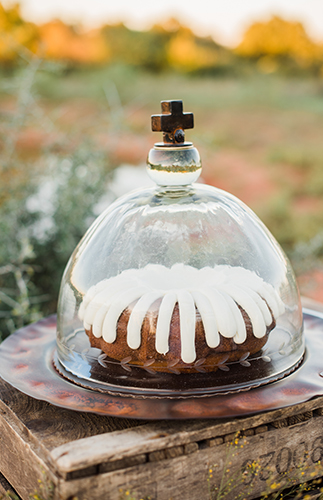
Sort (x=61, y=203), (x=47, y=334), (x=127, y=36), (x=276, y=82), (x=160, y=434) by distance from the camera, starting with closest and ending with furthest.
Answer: (x=160, y=434)
(x=47, y=334)
(x=61, y=203)
(x=127, y=36)
(x=276, y=82)

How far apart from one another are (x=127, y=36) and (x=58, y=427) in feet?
33.5

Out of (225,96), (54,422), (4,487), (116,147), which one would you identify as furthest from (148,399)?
(225,96)

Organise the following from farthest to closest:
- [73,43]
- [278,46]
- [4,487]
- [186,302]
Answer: [278,46] < [73,43] < [4,487] < [186,302]

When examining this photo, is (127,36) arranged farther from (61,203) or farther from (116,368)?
(116,368)

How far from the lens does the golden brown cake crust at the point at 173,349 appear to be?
1109mm

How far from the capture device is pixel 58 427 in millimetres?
1094

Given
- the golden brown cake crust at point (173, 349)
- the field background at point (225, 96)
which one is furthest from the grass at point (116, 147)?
the golden brown cake crust at point (173, 349)

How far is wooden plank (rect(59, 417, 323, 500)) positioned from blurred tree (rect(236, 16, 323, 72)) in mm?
10825

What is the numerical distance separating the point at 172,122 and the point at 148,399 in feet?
2.08

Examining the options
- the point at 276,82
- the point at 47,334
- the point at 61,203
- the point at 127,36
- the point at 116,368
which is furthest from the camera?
the point at 276,82

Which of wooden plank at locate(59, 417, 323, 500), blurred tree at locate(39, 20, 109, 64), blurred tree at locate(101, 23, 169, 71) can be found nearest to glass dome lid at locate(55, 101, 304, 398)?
wooden plank at locate(59, 417, 323, 500)

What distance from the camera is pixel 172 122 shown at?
46.6 inches

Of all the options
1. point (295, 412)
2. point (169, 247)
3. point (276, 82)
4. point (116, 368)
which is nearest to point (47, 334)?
point (116, 368)

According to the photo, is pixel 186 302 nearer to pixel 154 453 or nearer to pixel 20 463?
pixel 154 453
